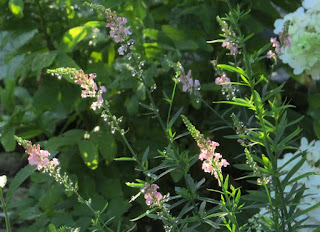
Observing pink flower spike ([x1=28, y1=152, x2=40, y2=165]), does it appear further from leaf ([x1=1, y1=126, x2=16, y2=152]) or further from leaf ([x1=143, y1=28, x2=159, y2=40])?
leaf ([x1=143, y1=28, x2=159, y2=40])

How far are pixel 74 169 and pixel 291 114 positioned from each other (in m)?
0.94

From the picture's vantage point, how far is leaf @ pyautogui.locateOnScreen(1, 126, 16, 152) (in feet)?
6.82

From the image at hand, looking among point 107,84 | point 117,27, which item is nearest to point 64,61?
point 107,84

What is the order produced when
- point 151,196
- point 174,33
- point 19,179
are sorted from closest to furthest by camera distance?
point 151,196 → point 19,179 → point 174,33

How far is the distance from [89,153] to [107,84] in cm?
30

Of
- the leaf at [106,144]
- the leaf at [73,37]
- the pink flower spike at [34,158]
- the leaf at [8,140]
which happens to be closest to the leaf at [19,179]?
the pink flower spike at [34,158]

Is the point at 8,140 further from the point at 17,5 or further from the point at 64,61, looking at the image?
the point at 17,5

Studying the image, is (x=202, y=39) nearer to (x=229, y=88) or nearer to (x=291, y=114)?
(x=291, y=114)

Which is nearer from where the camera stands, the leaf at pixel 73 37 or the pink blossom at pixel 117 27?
the pink blossom at pixel 117 27

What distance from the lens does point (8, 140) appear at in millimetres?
2100

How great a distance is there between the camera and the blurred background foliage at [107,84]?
2221 mm

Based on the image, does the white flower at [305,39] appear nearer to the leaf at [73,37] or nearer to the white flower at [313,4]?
the white flower at [313,4]

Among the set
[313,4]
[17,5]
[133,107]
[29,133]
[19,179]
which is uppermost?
[313,4]

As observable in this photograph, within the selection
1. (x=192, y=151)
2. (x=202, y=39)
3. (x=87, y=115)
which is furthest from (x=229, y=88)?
(x=87, y=115)
